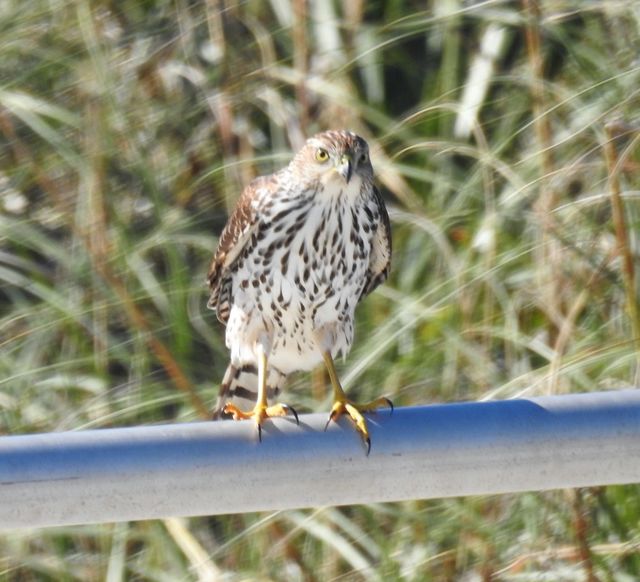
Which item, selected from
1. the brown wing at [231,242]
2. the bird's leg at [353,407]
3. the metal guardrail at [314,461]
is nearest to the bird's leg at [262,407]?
the bird's leg at [353,407]

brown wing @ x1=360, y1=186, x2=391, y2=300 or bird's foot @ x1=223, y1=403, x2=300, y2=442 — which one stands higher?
brown wing @ x1=360, y1=186, x2=391, y2=300

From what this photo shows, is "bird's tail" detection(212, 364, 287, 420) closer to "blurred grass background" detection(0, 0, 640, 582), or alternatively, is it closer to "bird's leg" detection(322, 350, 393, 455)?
"bird's leg" detection(322, 350, 393, 455)

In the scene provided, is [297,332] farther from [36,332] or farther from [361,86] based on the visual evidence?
[361,86]

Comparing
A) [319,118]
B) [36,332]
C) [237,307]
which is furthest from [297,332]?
[319,118]

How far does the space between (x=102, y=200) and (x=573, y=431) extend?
9.15 ft

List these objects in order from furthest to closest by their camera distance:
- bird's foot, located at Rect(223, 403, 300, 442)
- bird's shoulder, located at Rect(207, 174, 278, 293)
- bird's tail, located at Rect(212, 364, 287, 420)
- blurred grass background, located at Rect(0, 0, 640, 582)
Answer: blurred grass background, located at Rect(0, 0, 640, 582), bird's tail, located at Rect(212, 364, 287, 420), bird's shoulder, located at Rect(207, 174, 278, 293), bird's foot, located at Rect(223, 403, 300, 442)

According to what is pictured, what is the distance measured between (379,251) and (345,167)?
0.35 meters

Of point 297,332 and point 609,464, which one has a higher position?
point 297,332

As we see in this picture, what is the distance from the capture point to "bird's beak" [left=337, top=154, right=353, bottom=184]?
11.5 ft

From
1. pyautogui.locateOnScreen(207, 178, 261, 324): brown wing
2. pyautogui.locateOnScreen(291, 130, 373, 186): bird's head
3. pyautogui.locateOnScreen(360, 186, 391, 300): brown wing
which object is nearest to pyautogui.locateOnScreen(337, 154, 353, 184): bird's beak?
pyautogui.locateOnScreen(291, 130, 373, 186): bird's head

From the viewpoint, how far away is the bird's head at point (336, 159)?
139 inches

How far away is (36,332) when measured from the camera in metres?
4.56

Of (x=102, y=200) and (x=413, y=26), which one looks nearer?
(x=102, y=200)

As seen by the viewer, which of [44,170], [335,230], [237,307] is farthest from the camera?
[44,170]
